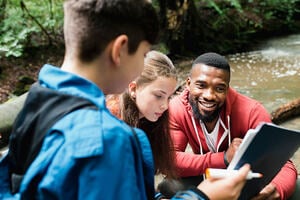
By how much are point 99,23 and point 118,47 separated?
0.08m

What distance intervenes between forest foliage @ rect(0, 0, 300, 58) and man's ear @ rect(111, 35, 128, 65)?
4907mm

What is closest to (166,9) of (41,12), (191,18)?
(191,18)

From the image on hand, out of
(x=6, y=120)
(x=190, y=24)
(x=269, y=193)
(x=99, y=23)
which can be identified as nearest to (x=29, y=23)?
(x=190, y=24)

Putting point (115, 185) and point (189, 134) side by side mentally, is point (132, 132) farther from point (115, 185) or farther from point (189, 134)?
point (189, 134)

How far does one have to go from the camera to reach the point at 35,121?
101 cm

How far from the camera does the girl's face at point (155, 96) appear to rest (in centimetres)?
197

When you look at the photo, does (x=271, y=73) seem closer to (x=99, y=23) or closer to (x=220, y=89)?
(x=220, y=89)

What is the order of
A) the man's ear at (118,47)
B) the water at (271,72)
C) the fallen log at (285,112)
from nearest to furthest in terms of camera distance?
1. the man's ear at (118,47)
2. the fallen log at (285,112)
3. the water at (271,72)

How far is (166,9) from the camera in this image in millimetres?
7309

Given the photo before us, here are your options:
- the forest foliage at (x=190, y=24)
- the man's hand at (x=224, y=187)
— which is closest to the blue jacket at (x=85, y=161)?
the man's hand at (x=224, y=187)

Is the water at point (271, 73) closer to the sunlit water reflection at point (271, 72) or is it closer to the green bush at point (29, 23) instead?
the sunlit water reflection at point (271, 72)

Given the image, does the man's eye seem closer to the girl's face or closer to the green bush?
the girl's face

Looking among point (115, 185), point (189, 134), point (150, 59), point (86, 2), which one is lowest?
point (189, 134)

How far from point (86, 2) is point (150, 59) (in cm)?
105
